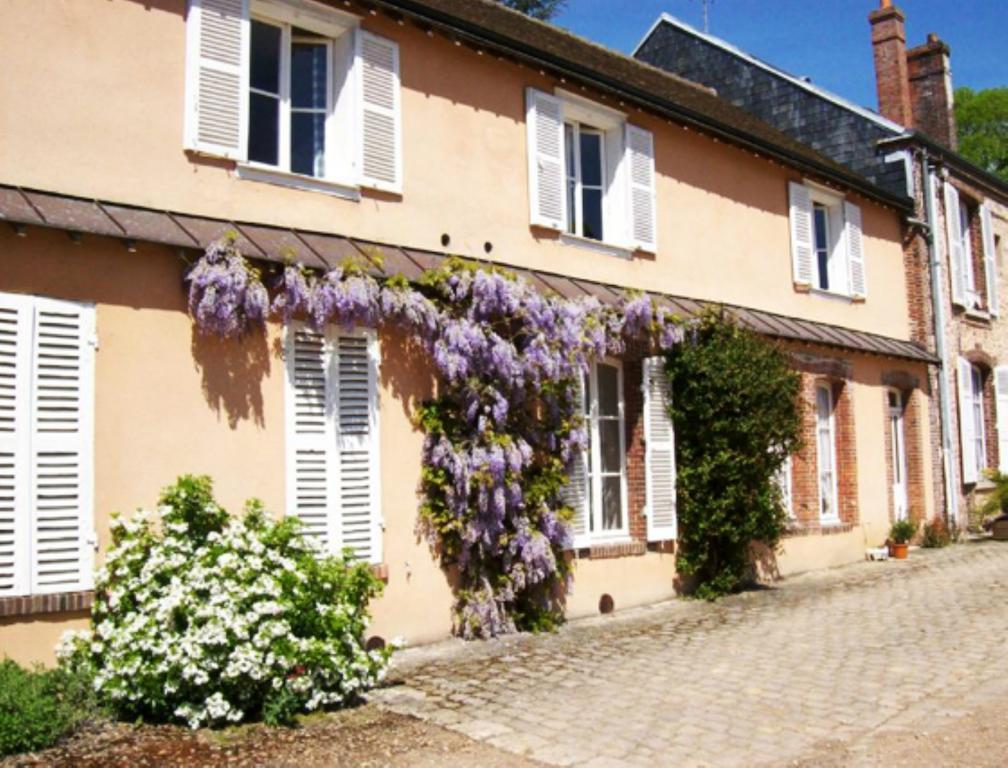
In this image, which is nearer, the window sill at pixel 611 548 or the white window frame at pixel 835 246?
the window sill at pixel 611 548

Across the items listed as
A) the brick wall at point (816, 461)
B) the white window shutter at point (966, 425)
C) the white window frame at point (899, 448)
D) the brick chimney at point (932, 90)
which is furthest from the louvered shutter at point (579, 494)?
the brick chimney at point (932, 90)

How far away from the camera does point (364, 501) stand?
7.34 m

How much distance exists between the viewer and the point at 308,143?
7.85 meters

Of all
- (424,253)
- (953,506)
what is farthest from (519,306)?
(953,506)

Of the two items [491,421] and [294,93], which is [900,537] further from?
[294,93]

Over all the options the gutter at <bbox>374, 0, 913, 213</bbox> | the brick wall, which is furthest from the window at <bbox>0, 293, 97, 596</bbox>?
the brick wall

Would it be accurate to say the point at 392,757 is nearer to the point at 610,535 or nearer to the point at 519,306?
the point at 519,306

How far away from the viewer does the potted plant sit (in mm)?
13289

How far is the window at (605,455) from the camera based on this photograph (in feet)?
31.2

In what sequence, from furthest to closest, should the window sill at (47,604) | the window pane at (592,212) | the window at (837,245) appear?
the window at (837,245)
the window pane at (592,212)
the window sill at (47,604)

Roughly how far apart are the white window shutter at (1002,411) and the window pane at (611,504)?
32.5 feet

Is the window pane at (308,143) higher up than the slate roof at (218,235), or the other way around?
the window pane at (308,143)

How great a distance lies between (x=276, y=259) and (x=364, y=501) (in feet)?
6.18

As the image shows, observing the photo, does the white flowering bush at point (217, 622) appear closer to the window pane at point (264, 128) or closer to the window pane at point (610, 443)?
the window pane at point (264, 128)
